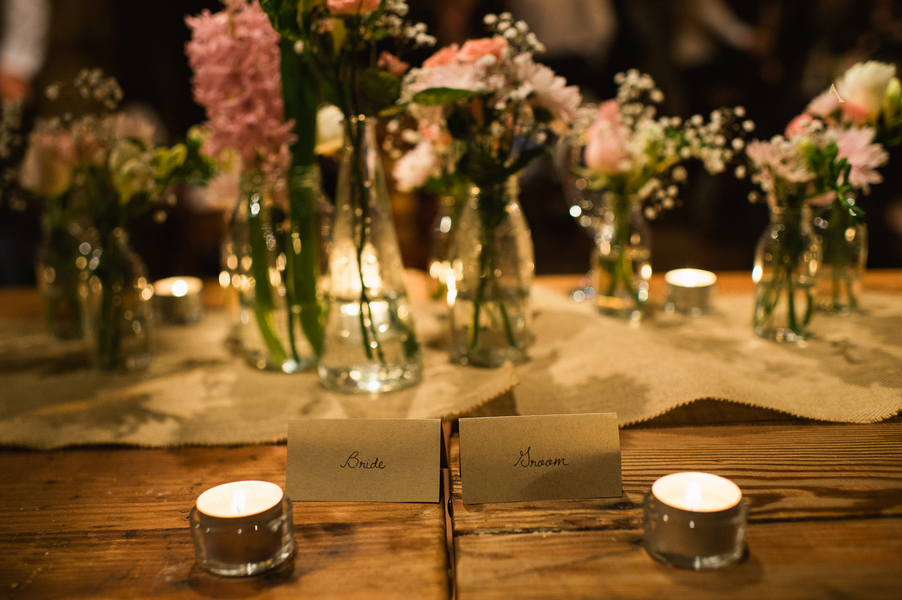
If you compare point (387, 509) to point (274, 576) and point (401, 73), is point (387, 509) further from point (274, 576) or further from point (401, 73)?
point (401, 73)

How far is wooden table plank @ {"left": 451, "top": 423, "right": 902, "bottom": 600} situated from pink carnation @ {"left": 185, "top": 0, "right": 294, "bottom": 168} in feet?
1.70

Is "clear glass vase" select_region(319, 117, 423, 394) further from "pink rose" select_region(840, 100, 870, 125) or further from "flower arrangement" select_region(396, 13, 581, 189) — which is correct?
"pink rose" select_region(840, 100, 870, 125)

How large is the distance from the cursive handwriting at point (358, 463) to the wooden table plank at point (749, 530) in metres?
0.09

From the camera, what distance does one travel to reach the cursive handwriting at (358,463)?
28.0 inches

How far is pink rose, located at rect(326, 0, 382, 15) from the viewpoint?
2.51ft

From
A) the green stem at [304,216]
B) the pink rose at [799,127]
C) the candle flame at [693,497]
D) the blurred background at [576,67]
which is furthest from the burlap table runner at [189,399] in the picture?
the blurred background at [576,67]

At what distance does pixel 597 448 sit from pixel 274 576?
0.35 m

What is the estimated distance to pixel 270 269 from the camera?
3.33 feet

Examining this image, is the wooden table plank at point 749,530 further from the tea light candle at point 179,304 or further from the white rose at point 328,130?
the tea light candle at point 179,304

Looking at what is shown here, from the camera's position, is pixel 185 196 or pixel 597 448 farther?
pixel 185 196

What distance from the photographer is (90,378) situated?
1081mm

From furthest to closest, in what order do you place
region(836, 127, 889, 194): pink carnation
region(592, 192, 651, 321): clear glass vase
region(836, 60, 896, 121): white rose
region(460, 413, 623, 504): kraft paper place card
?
region(592, 192, 651, 321): clear glass vase, region(836, 60, 896, 121): white rose, region(836, 127, 889, 194): pink carnation, region(460, 413, 623, 504): kraft paper place card

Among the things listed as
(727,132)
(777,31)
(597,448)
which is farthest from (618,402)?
(777,31)

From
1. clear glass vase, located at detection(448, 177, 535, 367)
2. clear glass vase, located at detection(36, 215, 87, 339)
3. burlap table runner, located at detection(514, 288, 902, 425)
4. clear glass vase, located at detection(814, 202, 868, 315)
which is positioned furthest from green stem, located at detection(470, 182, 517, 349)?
clear glass vase, located at detection(36, 215, 87, 339)
